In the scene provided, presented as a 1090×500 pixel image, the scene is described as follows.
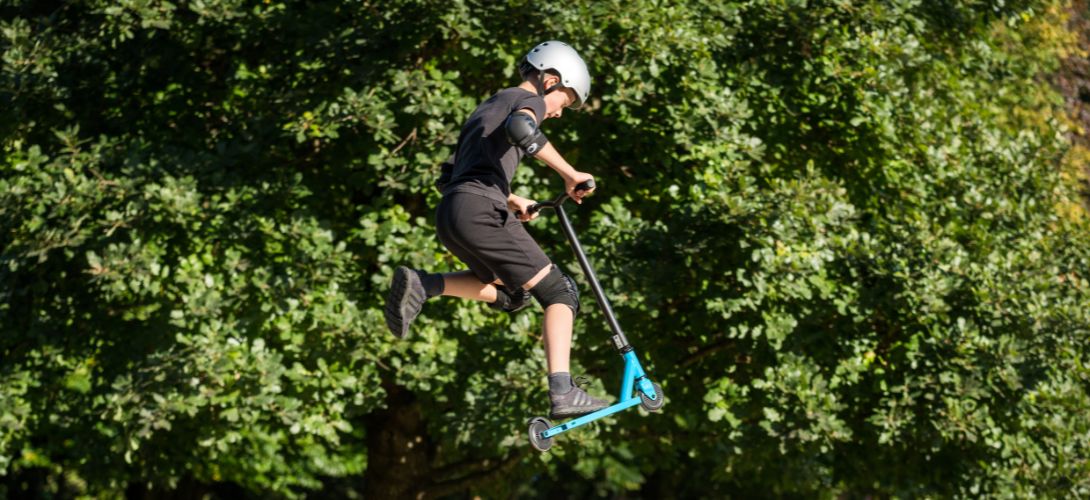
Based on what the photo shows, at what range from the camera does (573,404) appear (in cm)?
530

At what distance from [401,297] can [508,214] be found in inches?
23.6

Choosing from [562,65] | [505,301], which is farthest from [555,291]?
[562,65]

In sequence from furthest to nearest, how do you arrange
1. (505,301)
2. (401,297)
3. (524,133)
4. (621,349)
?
(505,301)
(621,349)
(401,297)
(524,133)

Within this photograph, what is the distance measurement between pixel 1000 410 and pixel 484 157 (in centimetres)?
571

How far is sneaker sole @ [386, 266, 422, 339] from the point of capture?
5383 millimetres

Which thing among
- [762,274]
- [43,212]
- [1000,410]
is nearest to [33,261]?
[43,212]

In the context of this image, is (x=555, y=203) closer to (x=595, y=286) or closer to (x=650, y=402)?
(x=595, y=286)

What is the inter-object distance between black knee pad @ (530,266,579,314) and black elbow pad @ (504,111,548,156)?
26.3 inches

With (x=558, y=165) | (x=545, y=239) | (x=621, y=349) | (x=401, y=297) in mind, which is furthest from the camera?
(x=545, y=239)

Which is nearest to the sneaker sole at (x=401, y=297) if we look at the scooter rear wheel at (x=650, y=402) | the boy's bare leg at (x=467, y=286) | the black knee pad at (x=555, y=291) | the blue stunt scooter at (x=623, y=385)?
the boy's bare leg at (x=467, y=286)

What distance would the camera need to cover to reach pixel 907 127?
10.4 metres

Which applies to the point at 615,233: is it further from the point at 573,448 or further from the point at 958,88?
the point at 958,88

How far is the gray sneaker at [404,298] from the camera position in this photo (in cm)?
538

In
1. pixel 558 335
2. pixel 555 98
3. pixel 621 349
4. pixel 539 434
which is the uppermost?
pixel 555 98
